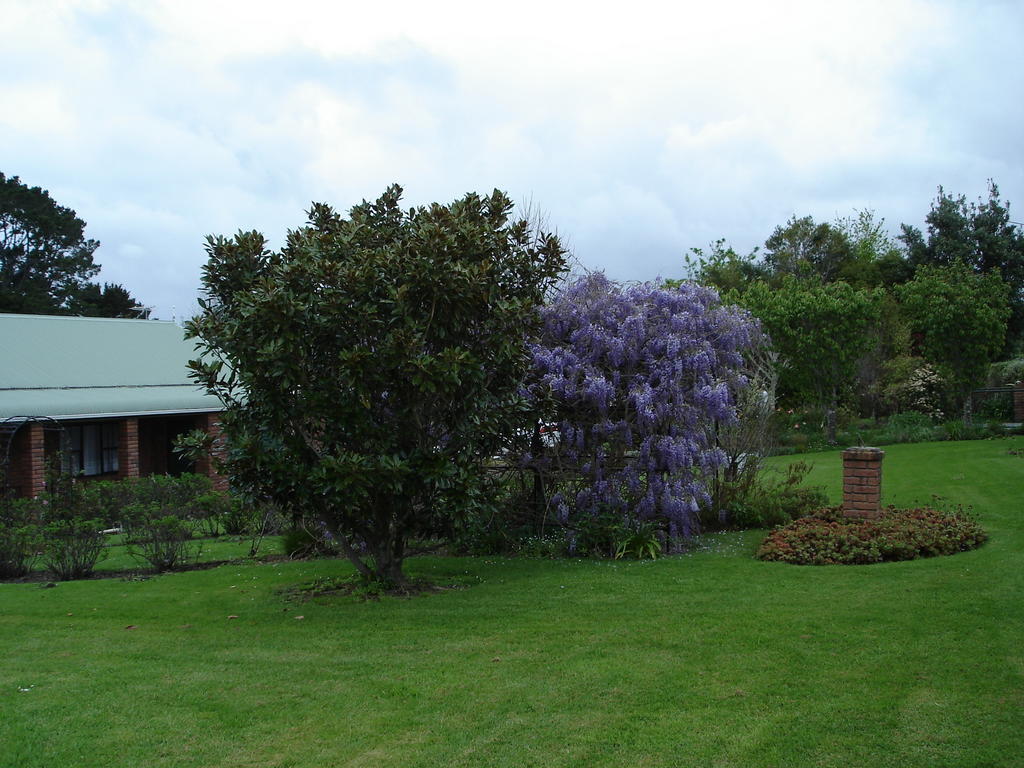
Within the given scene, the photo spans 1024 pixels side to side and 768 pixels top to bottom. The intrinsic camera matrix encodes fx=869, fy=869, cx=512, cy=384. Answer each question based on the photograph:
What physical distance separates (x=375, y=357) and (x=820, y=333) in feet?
74.2

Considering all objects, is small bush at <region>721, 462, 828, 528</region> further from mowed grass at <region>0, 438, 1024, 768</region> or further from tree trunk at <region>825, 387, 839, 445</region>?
tree trunk at <region>825, 387, 839, 445</region>

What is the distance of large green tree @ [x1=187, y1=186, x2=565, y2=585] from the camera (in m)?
8.28

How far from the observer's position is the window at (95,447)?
2078cm

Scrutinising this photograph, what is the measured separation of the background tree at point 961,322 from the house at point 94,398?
71.6ft

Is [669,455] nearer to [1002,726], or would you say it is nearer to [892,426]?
[1002,726]

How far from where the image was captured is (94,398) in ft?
65.1

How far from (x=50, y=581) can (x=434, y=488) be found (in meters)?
5.80

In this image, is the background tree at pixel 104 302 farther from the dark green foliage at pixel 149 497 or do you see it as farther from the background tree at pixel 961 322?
the background tree at pixel 961 322

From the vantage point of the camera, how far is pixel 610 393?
11.2 metres

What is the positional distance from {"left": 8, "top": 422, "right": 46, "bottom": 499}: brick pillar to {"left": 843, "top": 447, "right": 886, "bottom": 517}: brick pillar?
50.5ft

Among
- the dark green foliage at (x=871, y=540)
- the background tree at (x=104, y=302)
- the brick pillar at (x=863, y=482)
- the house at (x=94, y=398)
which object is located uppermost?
the background tree at (x=104, y=302)

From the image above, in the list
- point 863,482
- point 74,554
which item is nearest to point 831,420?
point 863,482

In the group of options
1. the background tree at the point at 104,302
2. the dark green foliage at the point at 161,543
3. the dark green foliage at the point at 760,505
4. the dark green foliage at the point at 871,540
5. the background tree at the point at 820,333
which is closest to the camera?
the dark green foliage at the point at 871,540

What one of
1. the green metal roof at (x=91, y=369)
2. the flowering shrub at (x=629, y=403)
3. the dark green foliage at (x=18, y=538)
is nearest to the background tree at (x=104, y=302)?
the green metal roof at (x=91, y=369)
